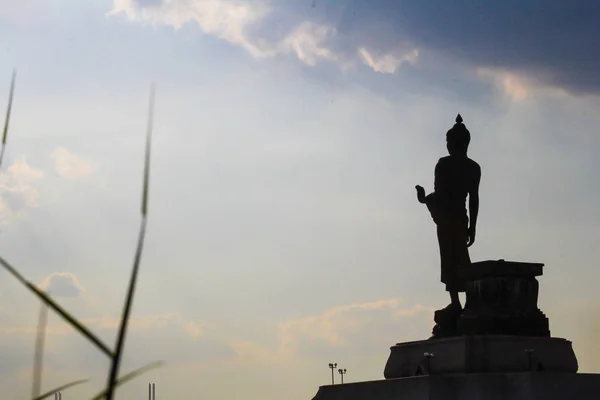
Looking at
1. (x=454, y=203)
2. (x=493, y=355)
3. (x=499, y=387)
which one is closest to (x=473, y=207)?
(x=454, y=203)

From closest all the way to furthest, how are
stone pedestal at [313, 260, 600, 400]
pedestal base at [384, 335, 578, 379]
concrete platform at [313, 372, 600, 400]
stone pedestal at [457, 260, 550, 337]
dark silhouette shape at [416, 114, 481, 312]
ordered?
1. concrete platform at [313, 372, 600, 400]
2. stone pedestal at [313, 260, 600, 400]
3. pedestal base at [384, 335, 578, 379]
4. stone pedestal at [457, 260, 550, 337]
5. dark silhouette shape at [416, 114, 481, 312]

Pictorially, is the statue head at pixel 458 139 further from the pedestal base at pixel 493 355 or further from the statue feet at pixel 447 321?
the pedestal base at pixel 493 355

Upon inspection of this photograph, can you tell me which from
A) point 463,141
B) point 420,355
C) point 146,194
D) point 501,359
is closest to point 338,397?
point 420,355

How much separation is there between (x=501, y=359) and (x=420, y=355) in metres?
1.48

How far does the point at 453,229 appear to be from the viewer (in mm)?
16625

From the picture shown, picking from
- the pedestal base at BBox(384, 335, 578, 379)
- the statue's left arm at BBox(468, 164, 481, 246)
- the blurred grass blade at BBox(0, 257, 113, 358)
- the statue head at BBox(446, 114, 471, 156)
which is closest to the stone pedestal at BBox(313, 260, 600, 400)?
the pedestal base at BBox(384, 335, 578, 379)

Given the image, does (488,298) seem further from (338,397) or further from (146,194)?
(146,194)

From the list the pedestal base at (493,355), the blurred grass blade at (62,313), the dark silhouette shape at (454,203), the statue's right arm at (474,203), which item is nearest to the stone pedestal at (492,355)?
the pedestal base at (493,355)

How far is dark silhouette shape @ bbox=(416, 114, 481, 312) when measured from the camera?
16.6 metres

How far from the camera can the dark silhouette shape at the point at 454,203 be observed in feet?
54.3

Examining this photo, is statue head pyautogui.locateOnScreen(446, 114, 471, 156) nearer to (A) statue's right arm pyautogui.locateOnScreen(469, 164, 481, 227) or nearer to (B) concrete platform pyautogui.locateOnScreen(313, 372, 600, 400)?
(A) statue's right arm pyautogui.locateOnScreen(469, 164, 481, 227)

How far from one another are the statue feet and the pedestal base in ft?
1.13

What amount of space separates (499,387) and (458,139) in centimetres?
452

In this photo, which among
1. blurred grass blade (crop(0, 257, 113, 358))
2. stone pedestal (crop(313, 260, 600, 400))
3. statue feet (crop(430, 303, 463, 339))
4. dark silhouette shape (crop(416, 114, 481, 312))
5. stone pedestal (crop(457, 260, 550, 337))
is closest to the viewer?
blurred grass blade (crop(0, 257, 113, 358))
